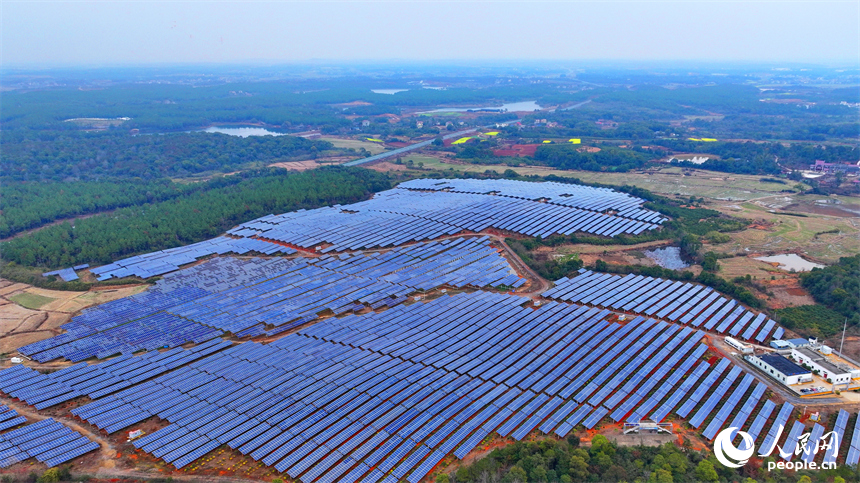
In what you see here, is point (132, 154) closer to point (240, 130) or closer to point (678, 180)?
point (240, 130)

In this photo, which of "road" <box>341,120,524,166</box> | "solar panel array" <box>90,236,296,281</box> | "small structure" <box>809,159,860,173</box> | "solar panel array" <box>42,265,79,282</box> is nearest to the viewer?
"solar panel array" <box>42,265,79,282</box>

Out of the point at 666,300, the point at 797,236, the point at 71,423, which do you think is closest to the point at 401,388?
the point at 71,423

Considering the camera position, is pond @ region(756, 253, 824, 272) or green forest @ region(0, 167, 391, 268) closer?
pond @ region(756, 253, 824, 272)

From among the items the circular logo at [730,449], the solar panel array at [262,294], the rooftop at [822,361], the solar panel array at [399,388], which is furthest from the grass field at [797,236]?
the circular logo at [730,449]

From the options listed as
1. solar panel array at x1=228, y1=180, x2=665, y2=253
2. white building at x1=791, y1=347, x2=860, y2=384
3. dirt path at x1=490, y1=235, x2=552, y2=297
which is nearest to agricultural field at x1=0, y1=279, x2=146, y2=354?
solar panel array at x1=228, y1=180, x2=665, y2=253

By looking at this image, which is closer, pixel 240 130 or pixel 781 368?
pixel 781 368

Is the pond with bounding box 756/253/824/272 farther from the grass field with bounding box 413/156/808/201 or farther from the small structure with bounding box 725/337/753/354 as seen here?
the grass field with bounding box 413/156/808/201

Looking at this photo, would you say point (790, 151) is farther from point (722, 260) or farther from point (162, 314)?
point (162, 314)
